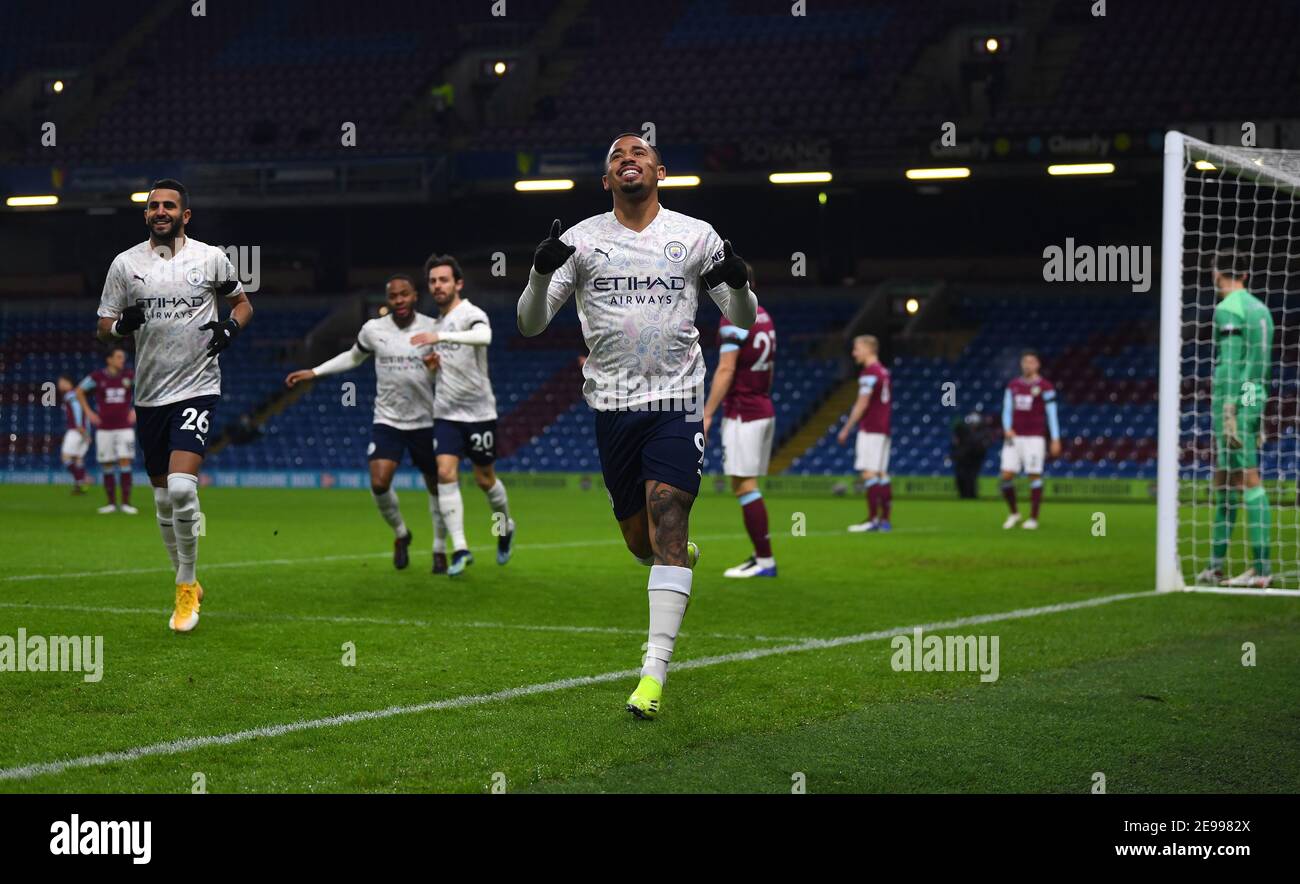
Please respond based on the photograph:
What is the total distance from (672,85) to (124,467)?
18120mm

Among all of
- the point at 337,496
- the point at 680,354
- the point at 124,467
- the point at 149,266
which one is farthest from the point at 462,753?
the point at 337,496

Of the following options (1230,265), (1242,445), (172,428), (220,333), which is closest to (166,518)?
(172,428)

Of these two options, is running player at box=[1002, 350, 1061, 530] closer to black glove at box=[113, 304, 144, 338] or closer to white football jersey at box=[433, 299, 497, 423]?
white football jersey at box=[433, 299, 497, 423]

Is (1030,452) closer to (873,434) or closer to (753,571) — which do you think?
(873,434)

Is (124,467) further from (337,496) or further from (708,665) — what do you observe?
(708,665)

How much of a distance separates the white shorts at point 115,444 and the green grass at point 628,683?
22.9ft

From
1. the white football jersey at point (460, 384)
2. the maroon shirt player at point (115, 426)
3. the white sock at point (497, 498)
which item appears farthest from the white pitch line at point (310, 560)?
the maroon shirt player at point (115, 426)

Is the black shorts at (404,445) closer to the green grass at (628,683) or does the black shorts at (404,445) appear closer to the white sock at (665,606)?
the green grass at (628,683)

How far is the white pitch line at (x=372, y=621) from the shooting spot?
8078mm

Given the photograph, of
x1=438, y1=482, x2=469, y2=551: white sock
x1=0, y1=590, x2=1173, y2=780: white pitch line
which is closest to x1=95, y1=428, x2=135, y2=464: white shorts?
x1=438, y1=482, x2=469, y2=551: white sock

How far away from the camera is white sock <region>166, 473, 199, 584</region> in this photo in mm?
8039

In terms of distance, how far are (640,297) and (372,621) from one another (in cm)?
320

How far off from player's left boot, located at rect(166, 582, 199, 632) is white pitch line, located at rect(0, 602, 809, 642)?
0.56 m

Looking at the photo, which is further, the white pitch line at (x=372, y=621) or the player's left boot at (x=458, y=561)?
the player's left boot at (x=458, y=561)
